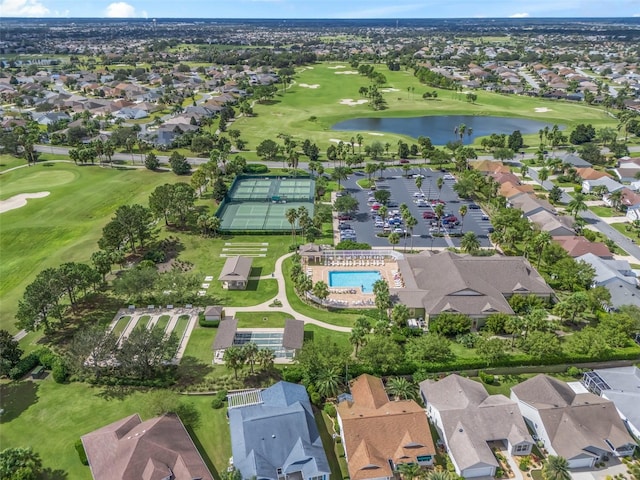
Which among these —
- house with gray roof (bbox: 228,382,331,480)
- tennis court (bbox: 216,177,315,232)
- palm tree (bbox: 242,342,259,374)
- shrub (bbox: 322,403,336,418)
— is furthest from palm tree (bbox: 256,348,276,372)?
tennis court (bbox: 216,177,315,232)

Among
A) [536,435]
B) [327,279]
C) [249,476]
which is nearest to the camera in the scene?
[249,476]

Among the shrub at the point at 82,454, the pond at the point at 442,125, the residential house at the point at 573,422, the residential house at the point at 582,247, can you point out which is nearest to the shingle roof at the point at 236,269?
the shrub at the point at 82,454

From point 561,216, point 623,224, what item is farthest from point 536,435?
point 623,224

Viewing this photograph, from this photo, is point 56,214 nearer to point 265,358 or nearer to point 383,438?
point 265,358

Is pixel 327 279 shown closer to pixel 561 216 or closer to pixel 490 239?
pixel 490 239

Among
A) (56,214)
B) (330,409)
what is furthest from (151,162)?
(330,409)

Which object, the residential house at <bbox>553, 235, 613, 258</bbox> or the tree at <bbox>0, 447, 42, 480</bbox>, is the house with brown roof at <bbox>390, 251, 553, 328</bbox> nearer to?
the residential house at <bbox>553, 235, 613, 258</bbox>
